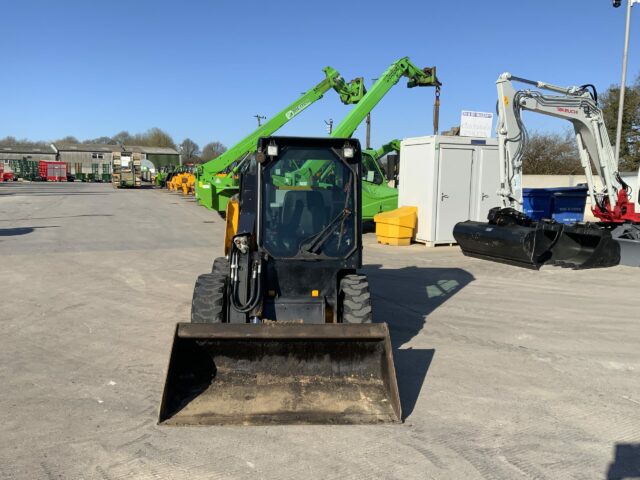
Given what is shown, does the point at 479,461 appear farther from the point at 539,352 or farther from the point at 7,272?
the point at 7,272

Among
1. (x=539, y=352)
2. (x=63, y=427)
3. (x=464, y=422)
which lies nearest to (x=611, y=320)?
(x=539, y=352)

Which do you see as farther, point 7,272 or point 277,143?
point 7,272

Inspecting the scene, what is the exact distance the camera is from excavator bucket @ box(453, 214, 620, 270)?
423 inches

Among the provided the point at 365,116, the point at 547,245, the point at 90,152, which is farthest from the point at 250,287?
the point at 90,152

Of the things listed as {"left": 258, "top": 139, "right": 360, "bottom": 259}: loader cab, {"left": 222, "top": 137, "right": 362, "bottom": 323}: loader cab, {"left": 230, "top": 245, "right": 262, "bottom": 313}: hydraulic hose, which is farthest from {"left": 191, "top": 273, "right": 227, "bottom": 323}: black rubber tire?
{"left": 258, "top": 139, "right": 360, "bottom": 259}: loader cab

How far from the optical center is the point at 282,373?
4387 mm

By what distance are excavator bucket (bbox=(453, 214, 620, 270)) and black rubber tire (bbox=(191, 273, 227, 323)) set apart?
757 cm

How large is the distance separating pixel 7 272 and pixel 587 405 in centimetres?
940

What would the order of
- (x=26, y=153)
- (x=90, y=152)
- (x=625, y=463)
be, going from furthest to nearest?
(x=90, y=152)
(x=26, y=153)
(x=625, y=463)

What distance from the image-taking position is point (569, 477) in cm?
334

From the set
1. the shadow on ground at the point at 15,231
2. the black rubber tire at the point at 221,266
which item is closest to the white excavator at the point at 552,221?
the black rubber tire at the point at 221,266

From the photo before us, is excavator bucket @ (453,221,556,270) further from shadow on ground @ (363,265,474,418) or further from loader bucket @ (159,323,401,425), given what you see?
loader bucket @ (159,323,401,425)

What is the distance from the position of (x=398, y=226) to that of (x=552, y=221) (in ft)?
12.4

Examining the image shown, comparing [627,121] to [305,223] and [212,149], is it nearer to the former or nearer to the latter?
[305,223]
